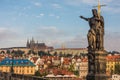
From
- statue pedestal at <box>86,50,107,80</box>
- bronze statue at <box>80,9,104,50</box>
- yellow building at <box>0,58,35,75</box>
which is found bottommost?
yellow building at <box>0,58,35,75</box>

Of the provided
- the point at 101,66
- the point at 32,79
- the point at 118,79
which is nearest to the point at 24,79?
the point at 32,79

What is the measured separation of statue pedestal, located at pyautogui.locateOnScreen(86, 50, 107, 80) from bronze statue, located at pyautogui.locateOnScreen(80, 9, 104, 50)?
0.67 feet

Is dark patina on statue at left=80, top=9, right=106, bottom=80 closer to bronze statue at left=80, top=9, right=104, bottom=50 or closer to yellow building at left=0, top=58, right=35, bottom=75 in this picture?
bronze statue at left=80, top=9, right=104, bottom=50

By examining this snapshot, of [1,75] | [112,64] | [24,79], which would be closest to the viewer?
[24,79]

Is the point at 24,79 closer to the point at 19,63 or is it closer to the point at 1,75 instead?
the point at 1,75

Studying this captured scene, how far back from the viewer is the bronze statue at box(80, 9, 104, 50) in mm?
11039

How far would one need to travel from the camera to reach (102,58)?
→ 35.9 ft

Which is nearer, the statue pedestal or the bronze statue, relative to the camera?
the statue pedestal

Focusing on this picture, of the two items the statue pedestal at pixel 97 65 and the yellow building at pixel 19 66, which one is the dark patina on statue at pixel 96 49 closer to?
the statue pedestal at pixel 97 65

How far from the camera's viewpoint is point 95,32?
11094 mm

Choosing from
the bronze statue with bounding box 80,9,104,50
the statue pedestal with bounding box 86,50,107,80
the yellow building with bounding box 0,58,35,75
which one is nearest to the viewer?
the statue pedestal with bounding box 86,50,107,80

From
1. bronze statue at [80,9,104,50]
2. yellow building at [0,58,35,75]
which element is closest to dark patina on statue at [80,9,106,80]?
bronze statue at [80,9,104,50]

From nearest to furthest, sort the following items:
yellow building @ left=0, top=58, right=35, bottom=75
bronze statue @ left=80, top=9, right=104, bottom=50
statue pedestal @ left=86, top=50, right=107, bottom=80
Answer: statue pedestal @ left=86, top=50, right=107, bottom=80 < bronze statue @ left=80, top=9, right=104, bottom=50 < yellow building @ left=0, top=58, right=35, bottom=75

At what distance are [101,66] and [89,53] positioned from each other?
0.52 meters
